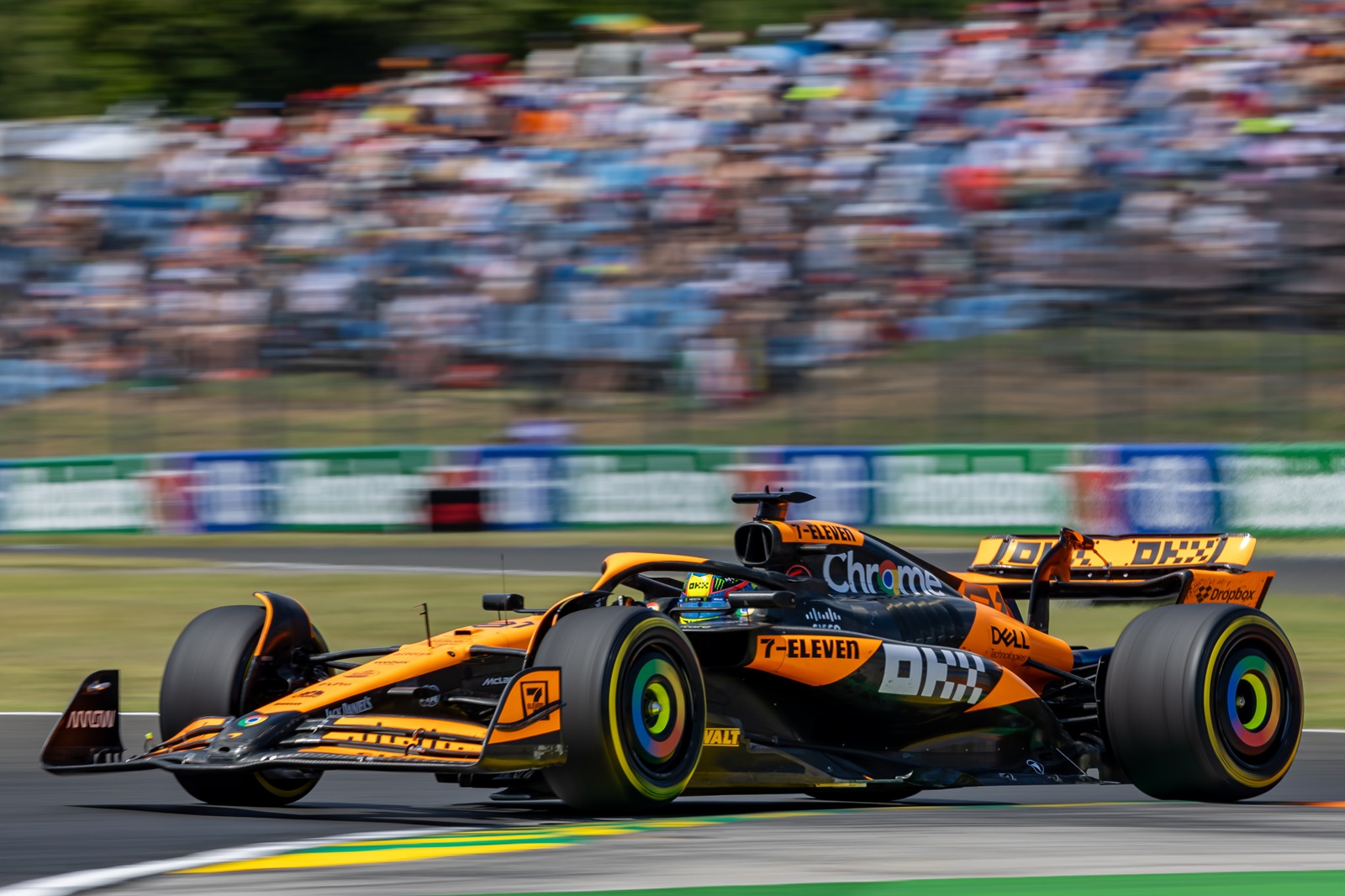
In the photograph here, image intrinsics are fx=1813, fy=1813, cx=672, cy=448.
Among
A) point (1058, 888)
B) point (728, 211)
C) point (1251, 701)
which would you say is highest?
point (728, 211)

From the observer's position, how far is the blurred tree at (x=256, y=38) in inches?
1264

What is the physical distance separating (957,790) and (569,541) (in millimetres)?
12637

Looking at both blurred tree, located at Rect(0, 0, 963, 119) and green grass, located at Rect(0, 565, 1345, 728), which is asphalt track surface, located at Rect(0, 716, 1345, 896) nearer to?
green grass, located at Rect(0, 565, 1345, 728)

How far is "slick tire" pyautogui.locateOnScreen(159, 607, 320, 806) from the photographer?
6.52 meters

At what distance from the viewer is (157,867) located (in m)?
4.90

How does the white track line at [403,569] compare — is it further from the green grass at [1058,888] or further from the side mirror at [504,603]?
the green grass at [1058,888]

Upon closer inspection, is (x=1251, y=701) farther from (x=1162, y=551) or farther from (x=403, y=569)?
(x=403, y=569)

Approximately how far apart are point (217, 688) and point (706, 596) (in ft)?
5.97

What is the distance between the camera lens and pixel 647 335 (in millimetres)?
21172

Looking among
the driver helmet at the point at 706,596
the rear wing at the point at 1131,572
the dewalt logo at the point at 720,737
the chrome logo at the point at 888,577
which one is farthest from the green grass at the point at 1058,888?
the rear wing at the point at 1131,572

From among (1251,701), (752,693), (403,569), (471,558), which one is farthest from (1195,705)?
(471,558)

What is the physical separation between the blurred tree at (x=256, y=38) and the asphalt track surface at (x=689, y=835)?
83.1ft

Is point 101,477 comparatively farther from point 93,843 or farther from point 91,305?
point 93,843

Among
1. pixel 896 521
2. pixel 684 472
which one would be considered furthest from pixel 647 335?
pixel 896 521
